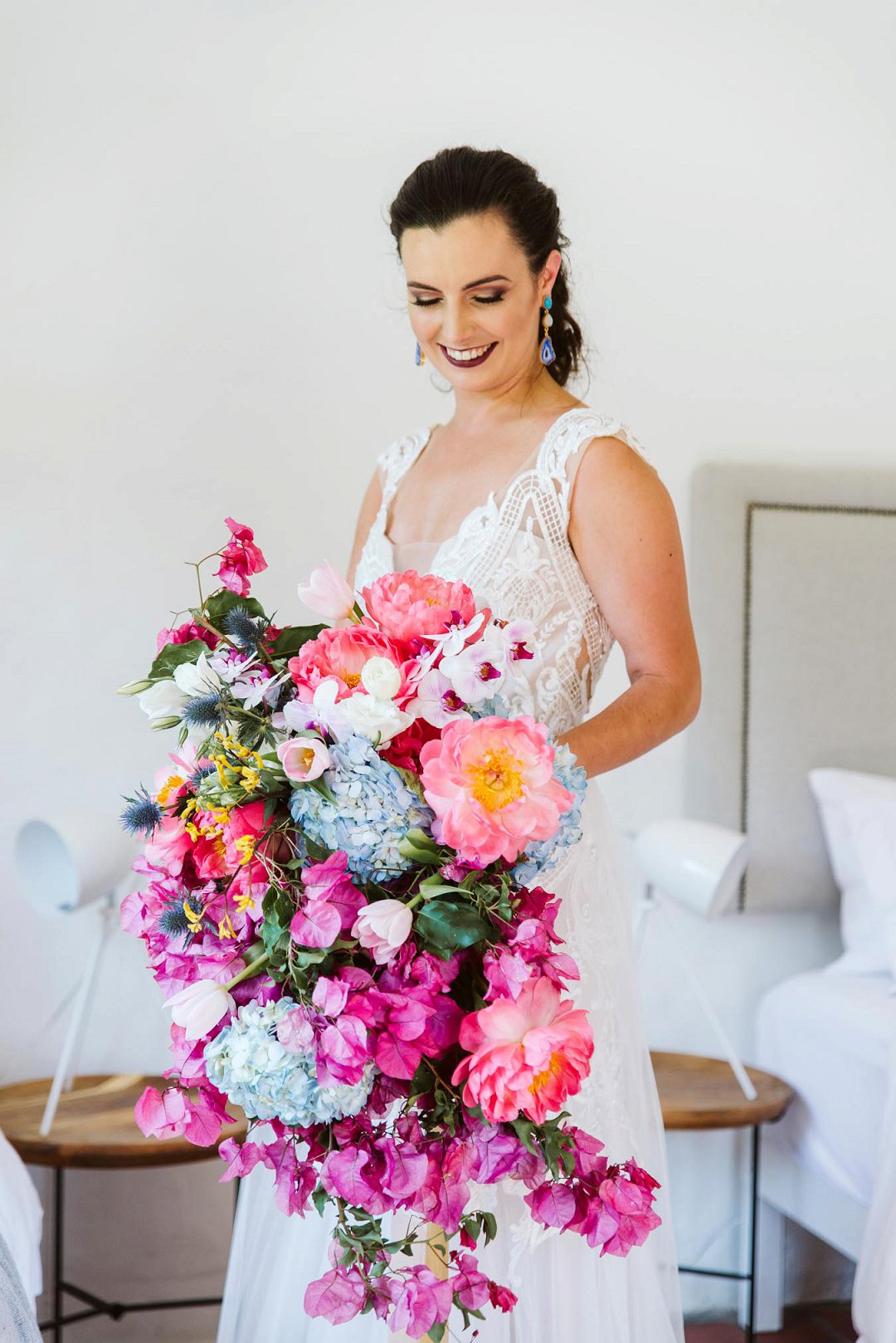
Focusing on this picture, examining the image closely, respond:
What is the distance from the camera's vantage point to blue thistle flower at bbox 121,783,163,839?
922 millimetres

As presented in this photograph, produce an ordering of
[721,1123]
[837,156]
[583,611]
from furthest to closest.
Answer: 1. [837,156]
2. [721,1123]
3. [583,611]

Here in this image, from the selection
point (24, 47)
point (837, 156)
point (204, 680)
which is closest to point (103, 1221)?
point (204, 680)

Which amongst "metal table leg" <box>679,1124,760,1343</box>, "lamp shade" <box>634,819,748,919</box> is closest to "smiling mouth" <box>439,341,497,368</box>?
"lamp shade" <box>634,819,748,919</box>

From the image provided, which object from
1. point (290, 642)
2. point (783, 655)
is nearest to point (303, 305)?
point (783, 655)

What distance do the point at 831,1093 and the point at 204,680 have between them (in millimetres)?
1864

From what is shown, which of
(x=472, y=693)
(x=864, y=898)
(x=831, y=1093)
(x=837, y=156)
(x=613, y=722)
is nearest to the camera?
(x=472, y=693)

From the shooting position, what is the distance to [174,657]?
0.95 metres

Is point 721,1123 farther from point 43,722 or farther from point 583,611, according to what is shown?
point 43,722

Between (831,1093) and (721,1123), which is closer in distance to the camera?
(721,1123)

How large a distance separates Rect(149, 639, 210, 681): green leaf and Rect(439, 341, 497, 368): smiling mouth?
0.77 meters

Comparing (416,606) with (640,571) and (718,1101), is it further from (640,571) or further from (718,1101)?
(718,1101)

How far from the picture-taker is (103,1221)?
242 centimetres

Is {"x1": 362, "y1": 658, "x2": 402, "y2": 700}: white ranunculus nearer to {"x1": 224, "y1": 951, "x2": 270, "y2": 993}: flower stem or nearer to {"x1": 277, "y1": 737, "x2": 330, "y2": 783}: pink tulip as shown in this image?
{"x1": 277, "y1": 737, "x2": 330, "y2": 783}: pink tulip

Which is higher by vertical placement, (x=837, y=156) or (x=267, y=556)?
(x=837, y=156)
